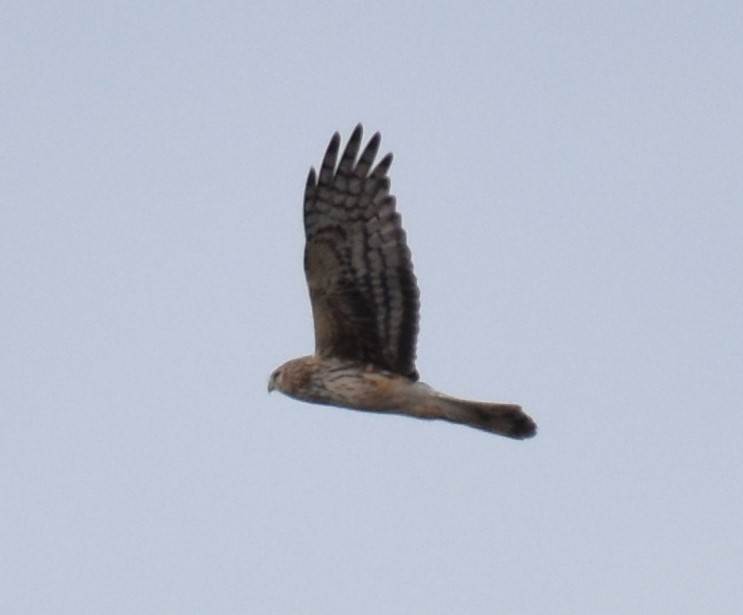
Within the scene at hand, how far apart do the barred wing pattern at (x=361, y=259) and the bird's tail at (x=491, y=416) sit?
0.34 metres

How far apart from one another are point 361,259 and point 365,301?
267mm

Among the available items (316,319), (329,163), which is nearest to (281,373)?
(316,319)

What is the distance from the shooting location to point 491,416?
1059 cm

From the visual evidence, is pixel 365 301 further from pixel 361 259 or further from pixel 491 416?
pixel 491 416

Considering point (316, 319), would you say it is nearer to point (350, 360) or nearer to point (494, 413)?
point (350, 360)

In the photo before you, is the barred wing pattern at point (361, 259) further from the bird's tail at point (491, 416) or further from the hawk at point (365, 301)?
the bird's tail at point (491, 416)

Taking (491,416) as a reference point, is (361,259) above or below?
above

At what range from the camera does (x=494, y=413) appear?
10562mm

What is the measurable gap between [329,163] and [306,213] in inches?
13.5

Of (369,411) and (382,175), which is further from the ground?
(382,175)

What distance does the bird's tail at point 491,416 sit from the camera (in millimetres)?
10547

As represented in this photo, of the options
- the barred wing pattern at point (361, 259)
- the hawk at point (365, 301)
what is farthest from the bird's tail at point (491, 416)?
the barred wing pattern at point (361, 259)

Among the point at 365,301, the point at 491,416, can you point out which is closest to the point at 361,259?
the point at 365,301

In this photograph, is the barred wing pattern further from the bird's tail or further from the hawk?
the bird's tail
